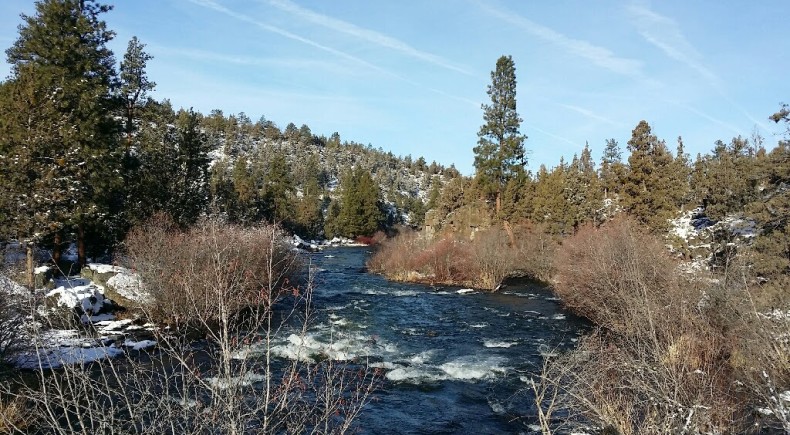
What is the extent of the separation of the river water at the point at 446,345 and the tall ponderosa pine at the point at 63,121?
11.5 m

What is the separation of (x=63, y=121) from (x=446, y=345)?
60.7ft

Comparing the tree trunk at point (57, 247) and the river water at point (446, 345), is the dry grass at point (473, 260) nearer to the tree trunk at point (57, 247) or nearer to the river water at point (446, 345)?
the river water at point (446, 345)

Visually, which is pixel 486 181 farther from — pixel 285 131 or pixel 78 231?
pixel 285 131

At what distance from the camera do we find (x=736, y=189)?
28844mm

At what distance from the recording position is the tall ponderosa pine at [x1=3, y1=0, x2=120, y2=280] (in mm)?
20203

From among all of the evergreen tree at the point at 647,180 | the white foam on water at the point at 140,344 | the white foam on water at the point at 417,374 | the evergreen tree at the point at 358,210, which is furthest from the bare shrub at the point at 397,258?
the evergreen tree at the point at 358,210

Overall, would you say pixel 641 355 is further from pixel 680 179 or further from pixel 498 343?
pixel 680 179

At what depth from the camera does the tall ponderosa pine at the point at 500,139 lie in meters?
46.5

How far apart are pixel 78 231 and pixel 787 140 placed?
29.2m

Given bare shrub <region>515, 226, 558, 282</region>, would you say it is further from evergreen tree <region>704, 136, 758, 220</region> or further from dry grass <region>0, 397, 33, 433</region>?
dry grass <region>0, 397, 33, 433</region>

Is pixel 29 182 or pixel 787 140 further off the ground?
pixel 787 140

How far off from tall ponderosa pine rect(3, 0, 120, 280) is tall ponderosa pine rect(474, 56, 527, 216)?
31.5 m

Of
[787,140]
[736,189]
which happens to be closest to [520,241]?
[736,189]

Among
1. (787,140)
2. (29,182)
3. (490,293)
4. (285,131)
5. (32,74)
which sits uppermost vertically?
(285,131)
